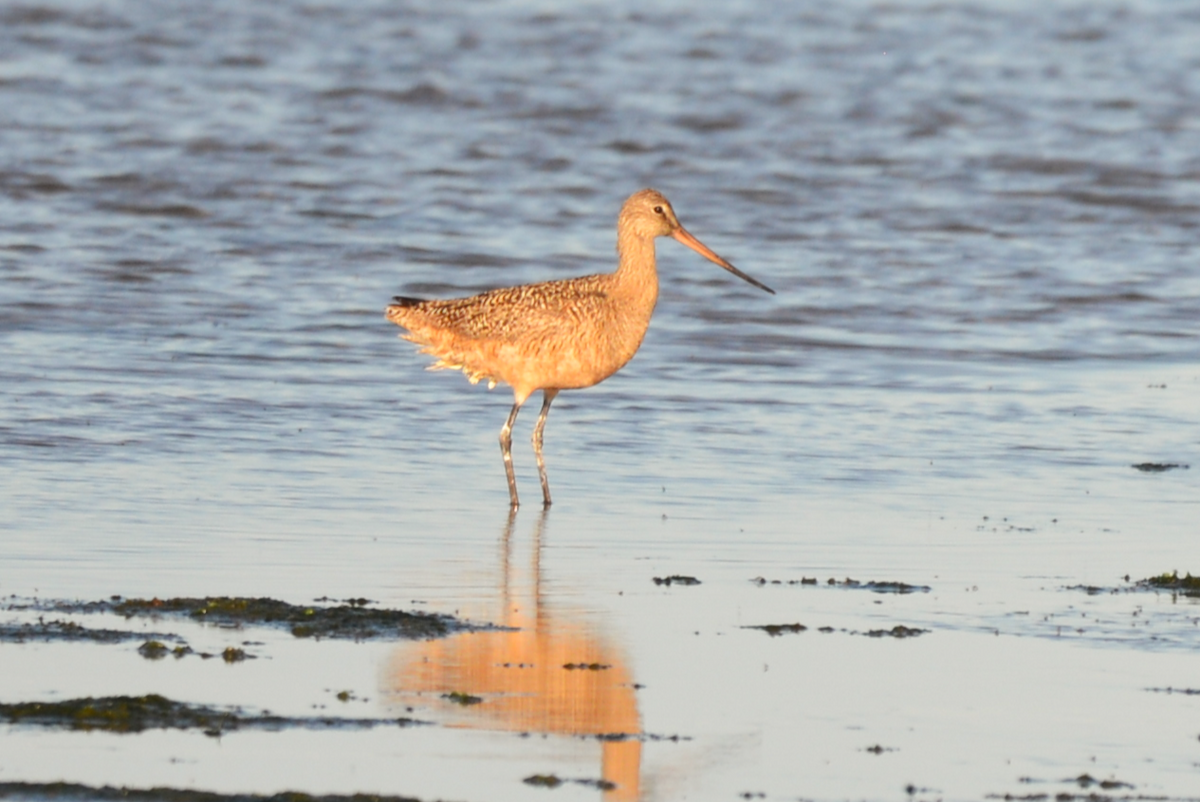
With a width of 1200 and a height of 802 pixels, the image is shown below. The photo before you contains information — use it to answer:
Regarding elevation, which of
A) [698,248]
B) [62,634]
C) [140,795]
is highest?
[698,248]

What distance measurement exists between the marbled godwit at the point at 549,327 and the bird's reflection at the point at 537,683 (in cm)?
266

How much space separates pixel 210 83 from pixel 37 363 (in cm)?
1274

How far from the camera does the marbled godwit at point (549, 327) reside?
9492mm

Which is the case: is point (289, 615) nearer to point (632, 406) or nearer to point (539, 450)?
point (539, 450)

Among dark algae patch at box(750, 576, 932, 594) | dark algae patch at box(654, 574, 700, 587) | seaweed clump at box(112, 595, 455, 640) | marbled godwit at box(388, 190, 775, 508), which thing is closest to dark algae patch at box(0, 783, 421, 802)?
seaweed clump at box(112, 595, 455, 640)

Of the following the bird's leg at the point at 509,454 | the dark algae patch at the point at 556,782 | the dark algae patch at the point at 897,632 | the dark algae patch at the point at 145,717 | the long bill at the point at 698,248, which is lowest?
the dark algae patch at the point at 556,782

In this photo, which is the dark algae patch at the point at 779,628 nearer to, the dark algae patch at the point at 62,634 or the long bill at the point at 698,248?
the dark algae patch at the point at 62,634

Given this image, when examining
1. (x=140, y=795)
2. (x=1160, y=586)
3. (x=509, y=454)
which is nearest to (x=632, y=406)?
(x=509, y=454)

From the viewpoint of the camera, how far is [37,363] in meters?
11.9

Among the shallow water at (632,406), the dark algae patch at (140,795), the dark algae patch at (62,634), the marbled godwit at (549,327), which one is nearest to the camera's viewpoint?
the dark algae patch at (140,795)

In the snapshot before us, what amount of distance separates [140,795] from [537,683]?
1418 mm

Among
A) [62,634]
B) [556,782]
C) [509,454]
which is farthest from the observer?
[509,454]

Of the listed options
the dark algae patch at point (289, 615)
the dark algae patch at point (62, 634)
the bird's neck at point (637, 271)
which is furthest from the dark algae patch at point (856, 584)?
the bird's neck at point (637, 271)

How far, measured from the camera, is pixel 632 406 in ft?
37.2
